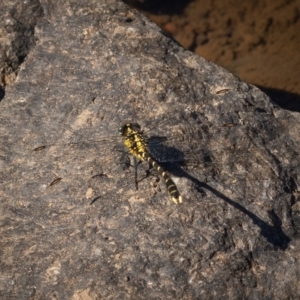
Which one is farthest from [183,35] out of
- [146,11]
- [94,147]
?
[94,147]


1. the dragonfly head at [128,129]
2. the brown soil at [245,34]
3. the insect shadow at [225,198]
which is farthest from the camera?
the brown soil at [245,34]

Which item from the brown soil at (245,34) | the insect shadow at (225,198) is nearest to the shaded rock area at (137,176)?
the insect shadow at (225,198)

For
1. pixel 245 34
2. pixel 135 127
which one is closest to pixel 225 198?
pixel 135 127

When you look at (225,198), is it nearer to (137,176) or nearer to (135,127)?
(137,176)

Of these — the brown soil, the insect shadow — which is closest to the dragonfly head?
the insect shadow

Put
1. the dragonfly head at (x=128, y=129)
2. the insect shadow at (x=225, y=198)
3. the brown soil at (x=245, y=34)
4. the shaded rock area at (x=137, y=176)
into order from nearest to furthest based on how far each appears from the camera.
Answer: the shaded rock area at (x=137, y=176) < the insect shadow at (x=225, y=198) < the dragonfly head at (x=128, y=129) < the brown soil at (x=245, y=34)

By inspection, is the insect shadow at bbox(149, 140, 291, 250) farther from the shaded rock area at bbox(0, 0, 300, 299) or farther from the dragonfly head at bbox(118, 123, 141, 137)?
the dragonfly head at bbox(118, 123, 141, 137)

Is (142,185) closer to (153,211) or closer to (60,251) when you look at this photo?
(153,211)

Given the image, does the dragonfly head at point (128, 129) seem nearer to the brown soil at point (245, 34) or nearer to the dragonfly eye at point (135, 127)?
the dragonfly eye at point (135, 127)
